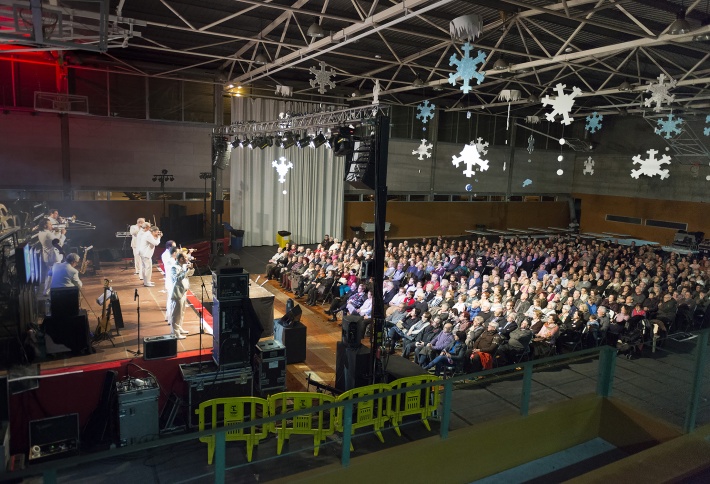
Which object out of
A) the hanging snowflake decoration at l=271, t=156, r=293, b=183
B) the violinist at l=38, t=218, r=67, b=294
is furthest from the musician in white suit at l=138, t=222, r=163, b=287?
the hanging snowflake decoration at l=271, t=156, r=293, b=183

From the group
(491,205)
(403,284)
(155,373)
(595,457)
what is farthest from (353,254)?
(491,205)

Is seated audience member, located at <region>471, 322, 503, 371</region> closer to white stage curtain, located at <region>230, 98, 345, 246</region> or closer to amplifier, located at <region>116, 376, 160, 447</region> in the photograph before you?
amplifier, located at <region>116, 376, 160, 447</region>

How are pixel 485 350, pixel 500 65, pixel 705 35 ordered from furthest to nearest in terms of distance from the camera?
pixel 500 65 → pixel 705 35 → pixel 485 350

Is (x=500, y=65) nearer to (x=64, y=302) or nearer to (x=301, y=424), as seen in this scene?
(x=301, y=424)

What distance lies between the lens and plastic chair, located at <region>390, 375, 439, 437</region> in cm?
585

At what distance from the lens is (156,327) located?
8297 mm

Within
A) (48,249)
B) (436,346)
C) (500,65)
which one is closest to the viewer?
(436,346)

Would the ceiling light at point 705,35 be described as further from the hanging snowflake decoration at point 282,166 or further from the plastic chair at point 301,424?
the hanging snowflake decoration at point 282,166

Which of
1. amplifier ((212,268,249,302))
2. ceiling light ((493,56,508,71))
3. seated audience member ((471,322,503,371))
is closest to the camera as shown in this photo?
amplifier ((212,268,249,302))

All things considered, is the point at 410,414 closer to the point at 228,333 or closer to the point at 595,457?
the point at 595,457

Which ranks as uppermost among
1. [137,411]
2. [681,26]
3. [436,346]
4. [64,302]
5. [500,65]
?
[500,65]

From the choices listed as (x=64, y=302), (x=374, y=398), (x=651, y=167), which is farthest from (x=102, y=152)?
(x=651, y=167)

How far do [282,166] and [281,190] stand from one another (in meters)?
1.11

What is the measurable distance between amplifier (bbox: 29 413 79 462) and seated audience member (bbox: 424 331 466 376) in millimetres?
4906
